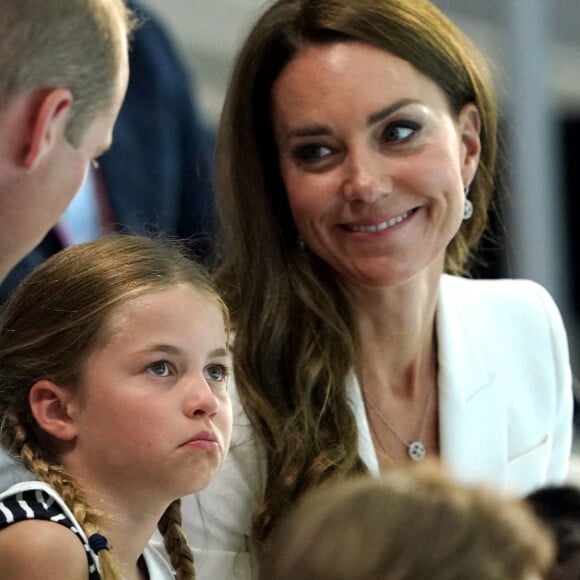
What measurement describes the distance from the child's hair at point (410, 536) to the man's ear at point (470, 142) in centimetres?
106

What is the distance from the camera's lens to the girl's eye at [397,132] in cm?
192

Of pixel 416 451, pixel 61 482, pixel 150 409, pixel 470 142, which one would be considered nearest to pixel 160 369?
pixel 150 409

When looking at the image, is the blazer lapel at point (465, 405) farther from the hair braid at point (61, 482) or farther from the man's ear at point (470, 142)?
the hair braid at point (61, 482)

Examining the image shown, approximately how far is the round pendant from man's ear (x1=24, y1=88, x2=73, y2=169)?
772 millimetres

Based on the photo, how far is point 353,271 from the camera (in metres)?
1.98

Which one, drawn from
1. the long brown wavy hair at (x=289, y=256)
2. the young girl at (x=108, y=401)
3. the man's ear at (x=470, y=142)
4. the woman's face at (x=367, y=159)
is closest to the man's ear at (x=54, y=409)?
the young girl at (x=108, y=401)

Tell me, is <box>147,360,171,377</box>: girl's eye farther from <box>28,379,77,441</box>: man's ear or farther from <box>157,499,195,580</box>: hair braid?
<box>157,499,195,580</box>: hair braid

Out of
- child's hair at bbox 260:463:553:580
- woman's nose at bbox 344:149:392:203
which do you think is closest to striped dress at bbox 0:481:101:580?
child's hair at bbox 260:463:553:580

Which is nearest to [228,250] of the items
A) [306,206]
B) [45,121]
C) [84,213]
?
[306,206]

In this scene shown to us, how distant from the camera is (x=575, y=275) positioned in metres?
4.59

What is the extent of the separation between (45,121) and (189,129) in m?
1.38

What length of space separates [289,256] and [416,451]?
316 mm

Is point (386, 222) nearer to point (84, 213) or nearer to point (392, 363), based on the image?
point (392, 363)

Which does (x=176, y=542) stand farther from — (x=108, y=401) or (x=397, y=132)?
(x=397, y=132)
